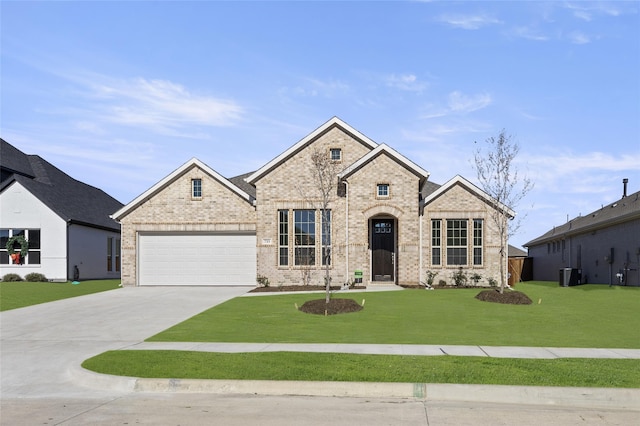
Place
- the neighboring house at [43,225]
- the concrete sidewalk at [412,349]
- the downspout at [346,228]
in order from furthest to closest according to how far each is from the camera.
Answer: the neighboring house at [43,225]
the downspout at [346,228]
the concrete sidewalk at [412,349]

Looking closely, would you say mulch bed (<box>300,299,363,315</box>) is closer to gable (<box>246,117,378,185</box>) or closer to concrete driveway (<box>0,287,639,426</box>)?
concrete driveway (<box>0,287,639,426</box>)

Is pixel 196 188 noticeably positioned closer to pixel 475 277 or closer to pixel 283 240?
pixel 283 240

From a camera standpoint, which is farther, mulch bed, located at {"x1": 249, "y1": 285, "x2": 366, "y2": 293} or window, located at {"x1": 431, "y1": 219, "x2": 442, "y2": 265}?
window, located at {"x1": 431, "y1": 219, "x2": 442, "y2": 265}

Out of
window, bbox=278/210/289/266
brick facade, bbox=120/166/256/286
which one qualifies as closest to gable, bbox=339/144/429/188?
window, bbox=278/210/289/266

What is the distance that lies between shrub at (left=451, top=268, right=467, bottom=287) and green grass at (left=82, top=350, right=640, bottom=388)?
53.6ft

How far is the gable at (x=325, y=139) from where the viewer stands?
27.1 meters

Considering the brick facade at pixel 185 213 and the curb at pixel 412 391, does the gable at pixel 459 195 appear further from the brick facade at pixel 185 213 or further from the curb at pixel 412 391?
the curb at pixel 412 391

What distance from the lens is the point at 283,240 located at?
27203 millimetres

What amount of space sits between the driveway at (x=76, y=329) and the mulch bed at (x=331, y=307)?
3981 millimetres

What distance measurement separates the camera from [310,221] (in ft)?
88.9

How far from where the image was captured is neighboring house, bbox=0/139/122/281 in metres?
31.1

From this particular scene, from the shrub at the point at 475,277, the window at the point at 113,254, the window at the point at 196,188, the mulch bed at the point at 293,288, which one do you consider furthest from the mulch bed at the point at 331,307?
the window at the point at 113,254

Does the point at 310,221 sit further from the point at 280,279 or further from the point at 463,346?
the point at 463,346

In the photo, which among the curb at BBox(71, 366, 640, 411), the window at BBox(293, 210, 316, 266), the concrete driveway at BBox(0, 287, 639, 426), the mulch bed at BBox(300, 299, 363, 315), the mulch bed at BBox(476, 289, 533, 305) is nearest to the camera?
the concrete driveway at BBox(0, 287, 639, 426)
